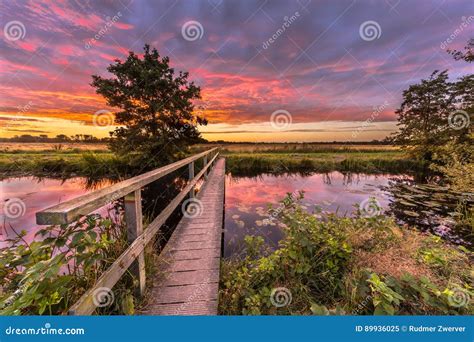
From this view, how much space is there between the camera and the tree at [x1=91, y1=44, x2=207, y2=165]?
14414 millimetres

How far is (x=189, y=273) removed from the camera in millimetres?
2541

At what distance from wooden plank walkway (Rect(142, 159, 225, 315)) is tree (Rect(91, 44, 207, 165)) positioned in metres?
12.1

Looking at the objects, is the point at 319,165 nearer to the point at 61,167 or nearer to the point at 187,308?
the point at 187,308

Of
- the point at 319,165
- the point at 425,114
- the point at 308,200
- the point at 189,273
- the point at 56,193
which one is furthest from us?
the point at 425,114

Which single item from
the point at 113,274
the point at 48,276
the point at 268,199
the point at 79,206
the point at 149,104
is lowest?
the point at 268,199

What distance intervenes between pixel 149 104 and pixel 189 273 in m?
14.8

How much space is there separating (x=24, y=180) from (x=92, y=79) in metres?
7.67

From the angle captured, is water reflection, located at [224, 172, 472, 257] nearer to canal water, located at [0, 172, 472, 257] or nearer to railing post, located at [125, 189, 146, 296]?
canal water, located at [0, 172, 472, 257]

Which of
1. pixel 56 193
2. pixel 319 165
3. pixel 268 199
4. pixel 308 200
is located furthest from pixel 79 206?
pixel 319 165

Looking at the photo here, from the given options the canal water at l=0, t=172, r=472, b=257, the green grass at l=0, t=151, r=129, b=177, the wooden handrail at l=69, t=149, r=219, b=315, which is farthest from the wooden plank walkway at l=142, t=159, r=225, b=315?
the green grass at l=0, t=151, r=129, b=177

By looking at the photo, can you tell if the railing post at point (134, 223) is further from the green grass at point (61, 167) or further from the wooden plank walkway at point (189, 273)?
the green grass at point (61, 167)

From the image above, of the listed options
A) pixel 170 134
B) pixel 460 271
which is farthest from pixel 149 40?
pixel 460 271

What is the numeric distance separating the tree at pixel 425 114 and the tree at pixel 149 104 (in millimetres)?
20232

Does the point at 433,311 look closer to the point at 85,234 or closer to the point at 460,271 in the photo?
the point at 460,271
